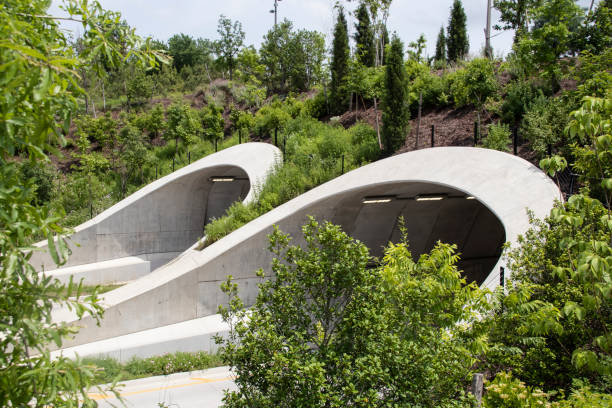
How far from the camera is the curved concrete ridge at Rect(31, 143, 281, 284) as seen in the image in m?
19.7

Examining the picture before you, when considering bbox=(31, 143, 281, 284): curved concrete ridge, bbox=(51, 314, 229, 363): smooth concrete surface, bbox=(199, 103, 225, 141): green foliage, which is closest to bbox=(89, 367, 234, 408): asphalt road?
bbox=(51, 314, 229, 363): smooth concrete surface

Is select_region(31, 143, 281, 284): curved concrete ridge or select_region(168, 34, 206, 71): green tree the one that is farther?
select_region(168, 34, 206, 71): green tree

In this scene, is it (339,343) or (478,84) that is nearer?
(339,343)

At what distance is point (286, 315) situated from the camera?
4363 mm

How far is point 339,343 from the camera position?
4.29m

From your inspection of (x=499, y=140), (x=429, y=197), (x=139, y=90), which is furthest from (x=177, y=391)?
(x=139, y=90)

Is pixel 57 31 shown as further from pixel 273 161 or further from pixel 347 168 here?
pixel 273 161

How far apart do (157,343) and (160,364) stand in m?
0.97

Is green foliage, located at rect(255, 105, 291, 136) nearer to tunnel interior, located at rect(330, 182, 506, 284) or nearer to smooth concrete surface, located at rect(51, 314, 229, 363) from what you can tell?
tunnel interior, located at rect(330, 182, 506, 284)

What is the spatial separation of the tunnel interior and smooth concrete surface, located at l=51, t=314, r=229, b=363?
208 inches

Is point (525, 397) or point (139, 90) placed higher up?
point (139, 90)

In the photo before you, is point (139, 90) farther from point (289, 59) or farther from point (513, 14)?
point (513, 14)

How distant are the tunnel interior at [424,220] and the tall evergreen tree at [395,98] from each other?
10.3ft

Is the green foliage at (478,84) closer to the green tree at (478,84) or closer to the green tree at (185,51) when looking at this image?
the green tree at (478,84)
